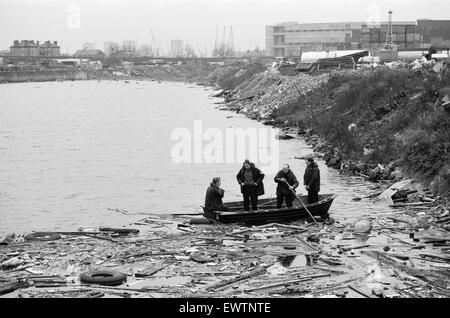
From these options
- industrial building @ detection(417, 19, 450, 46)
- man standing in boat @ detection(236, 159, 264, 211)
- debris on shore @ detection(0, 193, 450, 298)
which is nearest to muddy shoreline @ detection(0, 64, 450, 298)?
debris on shore @ detection(0, 193, 450, 298)

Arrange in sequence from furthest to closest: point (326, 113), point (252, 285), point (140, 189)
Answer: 1. point (326, 113)
2. point (140, 189)
3. point (252, 285)

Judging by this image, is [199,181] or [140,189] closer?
[140,189]

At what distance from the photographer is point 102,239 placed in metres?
24.8

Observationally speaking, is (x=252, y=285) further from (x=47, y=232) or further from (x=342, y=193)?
(x=342, y=193)

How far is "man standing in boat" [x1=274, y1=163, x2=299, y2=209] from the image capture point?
2631cm

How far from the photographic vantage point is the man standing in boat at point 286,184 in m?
26.3

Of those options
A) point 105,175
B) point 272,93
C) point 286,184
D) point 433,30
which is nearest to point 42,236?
point 286,184

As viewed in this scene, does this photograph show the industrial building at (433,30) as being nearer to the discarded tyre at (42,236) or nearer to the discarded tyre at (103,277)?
the discarded tyre at (42,236)

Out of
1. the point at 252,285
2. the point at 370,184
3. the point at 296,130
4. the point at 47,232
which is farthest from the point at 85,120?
the point at 252,285

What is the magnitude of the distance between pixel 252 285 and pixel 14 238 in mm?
9138

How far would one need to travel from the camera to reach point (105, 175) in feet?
134

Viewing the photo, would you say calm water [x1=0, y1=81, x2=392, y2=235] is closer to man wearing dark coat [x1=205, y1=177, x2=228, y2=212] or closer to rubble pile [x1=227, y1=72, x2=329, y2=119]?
man wearing dark coat [x1=205, y1=177, x2=228, y2=212]

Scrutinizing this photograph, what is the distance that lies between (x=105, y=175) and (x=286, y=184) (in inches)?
647

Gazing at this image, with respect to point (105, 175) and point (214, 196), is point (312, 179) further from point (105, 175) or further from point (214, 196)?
point (105, 175)
